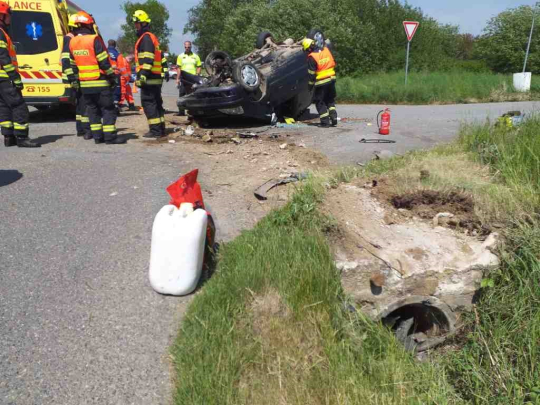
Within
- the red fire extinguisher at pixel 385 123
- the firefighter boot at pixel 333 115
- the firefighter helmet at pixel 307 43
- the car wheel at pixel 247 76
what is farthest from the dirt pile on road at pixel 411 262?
the firefighter boot at pixel 333 115

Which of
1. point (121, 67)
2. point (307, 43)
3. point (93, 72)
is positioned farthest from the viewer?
point (121, 67)

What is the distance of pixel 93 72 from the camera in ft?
20.9

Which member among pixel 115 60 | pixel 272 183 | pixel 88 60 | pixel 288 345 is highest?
pixel 115 60

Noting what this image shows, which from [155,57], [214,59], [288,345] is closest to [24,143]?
[155,57]

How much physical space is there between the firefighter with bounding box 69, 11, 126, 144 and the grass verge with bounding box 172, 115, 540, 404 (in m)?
4.24

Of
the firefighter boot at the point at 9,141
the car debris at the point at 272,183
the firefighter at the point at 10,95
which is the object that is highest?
the firefighter at the point at 10,95

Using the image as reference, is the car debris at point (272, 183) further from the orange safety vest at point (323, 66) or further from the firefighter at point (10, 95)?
the firefighter at point (10, 95)

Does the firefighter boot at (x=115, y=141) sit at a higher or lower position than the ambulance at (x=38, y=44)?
lower

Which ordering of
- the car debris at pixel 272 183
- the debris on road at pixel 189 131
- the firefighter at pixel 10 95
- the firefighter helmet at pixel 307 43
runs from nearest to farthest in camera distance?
the car debris at pixel 272 183
the firefighter at pixel 10 95
the firefighter helmet at pixel 307 43
the debris on road at pixel 189 131

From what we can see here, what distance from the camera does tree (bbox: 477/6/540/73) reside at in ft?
87.1

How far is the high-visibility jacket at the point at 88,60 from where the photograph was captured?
6.24 metres

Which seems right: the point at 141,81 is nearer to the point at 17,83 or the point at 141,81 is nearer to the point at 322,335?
the point at 17,83

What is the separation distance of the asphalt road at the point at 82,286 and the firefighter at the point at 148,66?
6.01ft

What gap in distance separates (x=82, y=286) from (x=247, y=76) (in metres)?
5.18
